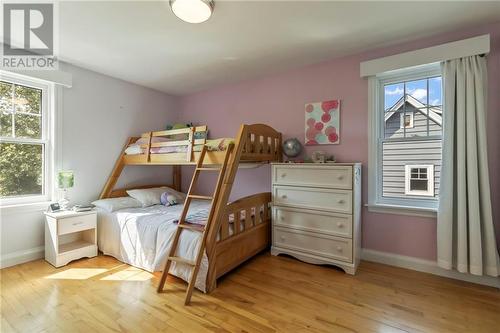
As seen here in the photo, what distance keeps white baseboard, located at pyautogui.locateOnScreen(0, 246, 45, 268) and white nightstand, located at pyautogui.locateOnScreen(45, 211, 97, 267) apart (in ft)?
0.52

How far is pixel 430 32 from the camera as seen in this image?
7.86 ft

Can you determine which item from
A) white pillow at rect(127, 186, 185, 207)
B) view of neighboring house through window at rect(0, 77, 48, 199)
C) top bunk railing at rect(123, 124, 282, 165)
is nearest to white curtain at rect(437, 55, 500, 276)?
top bunk railing at rect(123, 124, 282, 165)

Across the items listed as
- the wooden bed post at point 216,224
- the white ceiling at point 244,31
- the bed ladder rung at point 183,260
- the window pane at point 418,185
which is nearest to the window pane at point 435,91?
the white ceiling at point 244,31

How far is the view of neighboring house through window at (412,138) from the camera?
8.46 ft

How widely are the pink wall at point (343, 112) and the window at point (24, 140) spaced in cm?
220

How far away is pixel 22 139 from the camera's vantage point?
2.78 m

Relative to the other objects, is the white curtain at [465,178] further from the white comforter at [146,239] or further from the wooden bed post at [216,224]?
the white comforter at [146,239]

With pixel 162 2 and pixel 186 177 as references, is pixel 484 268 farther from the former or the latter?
pixel 186 177

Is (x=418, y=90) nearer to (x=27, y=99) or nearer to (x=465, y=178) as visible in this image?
(x=465, y=178)

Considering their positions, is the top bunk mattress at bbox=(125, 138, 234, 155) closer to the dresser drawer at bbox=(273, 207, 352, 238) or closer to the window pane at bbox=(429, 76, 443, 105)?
the dresser drawer at bbox=(273, 207, 352, 238)

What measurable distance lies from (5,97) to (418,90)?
468cm

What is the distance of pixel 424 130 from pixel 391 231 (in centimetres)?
119

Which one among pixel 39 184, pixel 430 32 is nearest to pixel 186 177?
pixel 39 184

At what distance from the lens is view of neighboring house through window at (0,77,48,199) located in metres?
2.67
